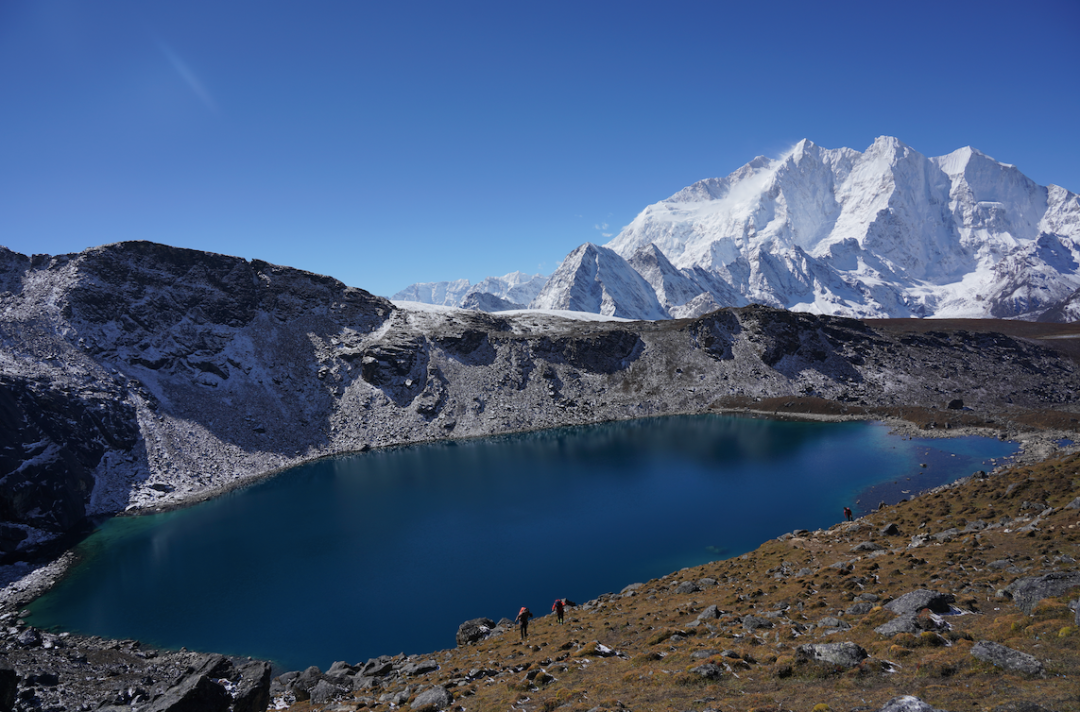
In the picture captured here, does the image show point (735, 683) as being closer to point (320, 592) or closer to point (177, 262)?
point (320, 592)

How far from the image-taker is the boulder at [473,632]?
33812mm

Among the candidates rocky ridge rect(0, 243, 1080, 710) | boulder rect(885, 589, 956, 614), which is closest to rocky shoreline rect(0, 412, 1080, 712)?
boulder rect(885, 589, 956, 614)

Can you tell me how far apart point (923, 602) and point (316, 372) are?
4669 inches

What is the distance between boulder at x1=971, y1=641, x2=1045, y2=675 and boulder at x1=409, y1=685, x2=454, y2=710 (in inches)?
700

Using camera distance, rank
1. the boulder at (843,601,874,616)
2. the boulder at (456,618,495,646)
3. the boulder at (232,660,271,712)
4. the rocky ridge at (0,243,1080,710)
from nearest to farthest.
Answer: the boulder at (843,601,874,616) < the boulder at (232,660,271,712) < the boulder at (456,618,495,646) < the rocky ridge at (0,243,1080,710)

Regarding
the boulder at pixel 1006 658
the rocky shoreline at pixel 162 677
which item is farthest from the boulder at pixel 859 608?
the rocky shoreline at pixel 162 677

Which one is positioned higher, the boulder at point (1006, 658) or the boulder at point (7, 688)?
the boulder at point (1006, 658)

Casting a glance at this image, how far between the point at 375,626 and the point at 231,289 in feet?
352

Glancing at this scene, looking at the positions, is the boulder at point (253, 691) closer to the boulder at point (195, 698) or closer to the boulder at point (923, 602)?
the boulder at point (195, 698)

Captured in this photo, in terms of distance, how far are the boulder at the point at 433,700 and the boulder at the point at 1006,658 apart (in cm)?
1778

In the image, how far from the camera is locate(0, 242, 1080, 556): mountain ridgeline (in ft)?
262

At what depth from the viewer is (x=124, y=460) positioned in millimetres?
80750

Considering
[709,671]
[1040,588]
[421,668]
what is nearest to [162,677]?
[421,668]

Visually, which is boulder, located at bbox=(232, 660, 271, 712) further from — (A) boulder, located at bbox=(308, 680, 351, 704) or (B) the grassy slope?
(A) boulder, located at bbox=(308, 680, 351, 704)
